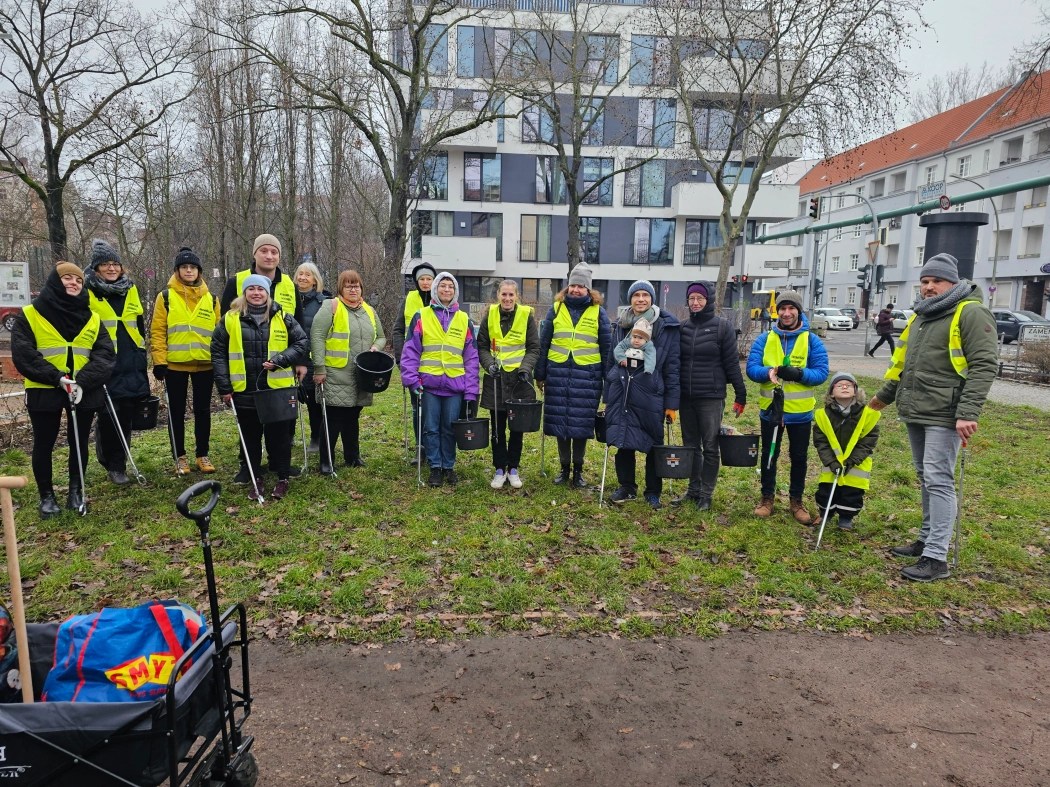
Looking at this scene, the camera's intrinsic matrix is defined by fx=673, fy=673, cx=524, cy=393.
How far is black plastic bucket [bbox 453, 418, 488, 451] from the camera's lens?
258 inches

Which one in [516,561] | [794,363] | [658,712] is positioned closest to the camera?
[658,712]

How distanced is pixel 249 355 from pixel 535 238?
3137 cm

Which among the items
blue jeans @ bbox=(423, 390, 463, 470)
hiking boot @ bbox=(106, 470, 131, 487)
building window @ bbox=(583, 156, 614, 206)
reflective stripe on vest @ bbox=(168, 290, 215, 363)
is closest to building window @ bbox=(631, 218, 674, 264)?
building window @ bbox=(583, 156, 614, 206)

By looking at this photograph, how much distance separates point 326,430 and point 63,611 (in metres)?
3.12

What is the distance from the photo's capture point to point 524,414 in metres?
6.52

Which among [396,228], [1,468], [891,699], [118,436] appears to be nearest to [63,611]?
[118,436]

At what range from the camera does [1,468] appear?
720 cm

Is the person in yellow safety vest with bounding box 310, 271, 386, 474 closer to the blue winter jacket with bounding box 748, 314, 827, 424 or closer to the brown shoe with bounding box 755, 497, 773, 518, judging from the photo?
the blue winter jacket with bounding box 748, 314, 827, 424

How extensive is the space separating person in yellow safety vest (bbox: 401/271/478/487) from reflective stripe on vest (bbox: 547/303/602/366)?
955 mm

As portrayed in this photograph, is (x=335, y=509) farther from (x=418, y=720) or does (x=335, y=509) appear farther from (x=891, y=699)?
(x=891, y=699)

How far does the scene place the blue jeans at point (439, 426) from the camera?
685cm

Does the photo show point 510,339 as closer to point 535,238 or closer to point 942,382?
point 942,382

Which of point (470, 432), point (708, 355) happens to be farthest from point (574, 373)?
point (708, 355)

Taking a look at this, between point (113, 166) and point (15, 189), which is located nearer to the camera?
point (113, 166)
